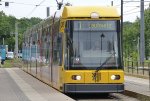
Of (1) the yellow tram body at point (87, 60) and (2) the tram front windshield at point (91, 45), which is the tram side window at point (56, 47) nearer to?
(1) the yellow tram body at point (87, 60)

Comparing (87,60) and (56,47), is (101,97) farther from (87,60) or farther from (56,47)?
(56,47)

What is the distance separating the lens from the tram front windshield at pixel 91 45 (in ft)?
60.2

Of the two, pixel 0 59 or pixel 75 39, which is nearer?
→ pixel 75 39

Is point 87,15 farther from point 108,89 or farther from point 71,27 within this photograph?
point 108,89

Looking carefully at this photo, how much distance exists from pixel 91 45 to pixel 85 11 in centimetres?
124

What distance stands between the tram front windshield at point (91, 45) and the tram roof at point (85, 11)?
0.24 m

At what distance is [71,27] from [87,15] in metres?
0.70

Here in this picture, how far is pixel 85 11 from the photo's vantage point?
18.8 meters

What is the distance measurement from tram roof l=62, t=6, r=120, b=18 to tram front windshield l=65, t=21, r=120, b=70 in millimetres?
241

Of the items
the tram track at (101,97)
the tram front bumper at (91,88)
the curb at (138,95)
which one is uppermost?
the tram front bumper at (91,88)

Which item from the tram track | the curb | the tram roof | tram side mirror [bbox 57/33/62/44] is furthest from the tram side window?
the curb

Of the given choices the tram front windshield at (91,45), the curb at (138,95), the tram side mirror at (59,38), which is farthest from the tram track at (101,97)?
the tram side mirror at (59,38)

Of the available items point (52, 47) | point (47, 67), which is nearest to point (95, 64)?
point (52, 47)

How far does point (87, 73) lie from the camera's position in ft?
59.6
